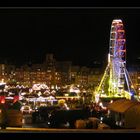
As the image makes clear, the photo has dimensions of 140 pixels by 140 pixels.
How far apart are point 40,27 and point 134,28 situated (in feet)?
3.87

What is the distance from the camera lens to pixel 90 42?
18.3 ft

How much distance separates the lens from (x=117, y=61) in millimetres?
5586

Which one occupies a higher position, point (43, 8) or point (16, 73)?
point (43, 8)

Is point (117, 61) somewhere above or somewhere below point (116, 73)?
above

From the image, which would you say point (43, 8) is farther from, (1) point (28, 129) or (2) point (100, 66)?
(1) point (28, 129)

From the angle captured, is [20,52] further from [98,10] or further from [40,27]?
[98,10]

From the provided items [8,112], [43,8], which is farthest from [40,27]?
[8,112]

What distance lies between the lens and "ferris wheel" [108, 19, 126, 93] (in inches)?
218

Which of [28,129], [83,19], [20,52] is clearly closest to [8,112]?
[28,129]

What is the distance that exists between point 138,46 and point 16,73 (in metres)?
1.56

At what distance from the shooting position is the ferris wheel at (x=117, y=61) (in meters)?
5.53
